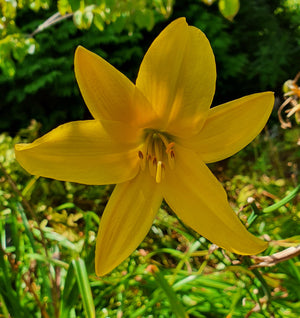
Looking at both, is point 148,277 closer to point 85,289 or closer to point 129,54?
point 85,289

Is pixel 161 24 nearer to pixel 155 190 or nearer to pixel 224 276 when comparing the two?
pixel 224 276

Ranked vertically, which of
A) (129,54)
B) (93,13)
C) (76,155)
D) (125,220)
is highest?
(93,13)

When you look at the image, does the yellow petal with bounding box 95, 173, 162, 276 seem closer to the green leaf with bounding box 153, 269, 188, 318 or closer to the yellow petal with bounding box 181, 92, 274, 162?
the yellow petal with bounding box 181, 92, 274, 162

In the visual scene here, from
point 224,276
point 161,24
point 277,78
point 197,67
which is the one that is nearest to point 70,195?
point 224,276

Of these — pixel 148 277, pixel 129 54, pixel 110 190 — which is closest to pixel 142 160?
pixel 148 277

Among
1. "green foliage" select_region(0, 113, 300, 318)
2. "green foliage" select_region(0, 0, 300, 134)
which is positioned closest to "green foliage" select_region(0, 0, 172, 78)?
"green foliage" select_region(0, 113, 300, 318)

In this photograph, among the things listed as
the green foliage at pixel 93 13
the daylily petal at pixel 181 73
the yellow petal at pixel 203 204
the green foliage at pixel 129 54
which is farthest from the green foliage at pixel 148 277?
the green foliage at pixel 129 54

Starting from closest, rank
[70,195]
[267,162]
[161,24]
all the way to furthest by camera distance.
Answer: [70,195] < [267,162] < [161,24]
